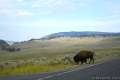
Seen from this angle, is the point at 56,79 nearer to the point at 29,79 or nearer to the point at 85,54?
the point at 29,79

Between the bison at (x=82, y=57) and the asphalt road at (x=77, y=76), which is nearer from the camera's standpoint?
the asphalt road at (x=77, y=76)

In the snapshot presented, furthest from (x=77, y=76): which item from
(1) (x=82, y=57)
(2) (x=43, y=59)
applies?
(2) (x=43, y=59)

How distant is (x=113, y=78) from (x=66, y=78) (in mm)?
1912

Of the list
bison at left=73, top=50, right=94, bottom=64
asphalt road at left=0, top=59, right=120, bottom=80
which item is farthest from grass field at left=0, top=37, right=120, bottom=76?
asphalt road at left=0, top=59, right=120, bottom=80

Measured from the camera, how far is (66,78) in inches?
520

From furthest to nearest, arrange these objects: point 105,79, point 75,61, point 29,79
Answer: point 75,61 < point 29,79 < point 105,79

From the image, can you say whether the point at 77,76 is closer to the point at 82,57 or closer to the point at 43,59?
the point at 82,57

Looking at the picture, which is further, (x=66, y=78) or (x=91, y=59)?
(x=91, y=59)

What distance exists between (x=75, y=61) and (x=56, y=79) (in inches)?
715

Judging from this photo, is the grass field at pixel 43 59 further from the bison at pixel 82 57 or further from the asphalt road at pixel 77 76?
the asphalt road at pixel 77 76

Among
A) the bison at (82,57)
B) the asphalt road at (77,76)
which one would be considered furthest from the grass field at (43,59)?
the asphalt road at (77,76)

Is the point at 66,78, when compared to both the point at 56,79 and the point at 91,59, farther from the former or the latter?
the point at 91,59

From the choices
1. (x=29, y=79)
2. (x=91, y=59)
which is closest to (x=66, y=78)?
(x=29, y=79)

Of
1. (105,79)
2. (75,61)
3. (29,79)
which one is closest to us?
(105,79)
